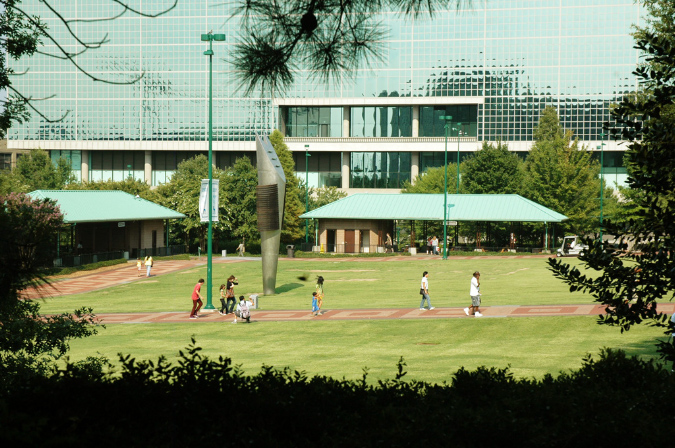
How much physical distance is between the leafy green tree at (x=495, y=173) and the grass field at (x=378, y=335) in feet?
106

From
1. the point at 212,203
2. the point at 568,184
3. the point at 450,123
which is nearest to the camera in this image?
the point at 212,203

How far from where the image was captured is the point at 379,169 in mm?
93500

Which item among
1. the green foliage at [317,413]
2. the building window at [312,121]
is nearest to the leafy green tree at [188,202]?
the building window at [312,121]

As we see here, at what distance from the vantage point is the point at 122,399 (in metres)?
6.73

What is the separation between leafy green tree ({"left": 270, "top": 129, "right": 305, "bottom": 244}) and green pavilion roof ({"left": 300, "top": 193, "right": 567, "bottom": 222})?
150 inches

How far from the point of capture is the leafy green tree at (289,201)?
73750 millimetres

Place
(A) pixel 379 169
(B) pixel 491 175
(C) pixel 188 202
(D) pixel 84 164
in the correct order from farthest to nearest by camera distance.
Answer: (D) pixel 84 164 < (A) pixel 379 169 < (B) pixel 491 175 < (C) pixel 188 202

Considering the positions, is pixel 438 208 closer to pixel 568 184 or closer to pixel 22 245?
pixel 568 184

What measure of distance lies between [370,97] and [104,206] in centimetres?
3940

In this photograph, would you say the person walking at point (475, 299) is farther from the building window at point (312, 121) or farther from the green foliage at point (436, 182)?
the building window at point (312, 121)

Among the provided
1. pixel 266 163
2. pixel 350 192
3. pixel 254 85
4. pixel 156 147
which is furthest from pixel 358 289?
pixel 156 147

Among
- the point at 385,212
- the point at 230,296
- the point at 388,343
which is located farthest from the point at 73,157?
the point at 388,343

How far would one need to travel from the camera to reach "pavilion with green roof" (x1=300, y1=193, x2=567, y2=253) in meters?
67.3

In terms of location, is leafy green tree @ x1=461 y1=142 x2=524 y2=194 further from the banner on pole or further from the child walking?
the child walking
